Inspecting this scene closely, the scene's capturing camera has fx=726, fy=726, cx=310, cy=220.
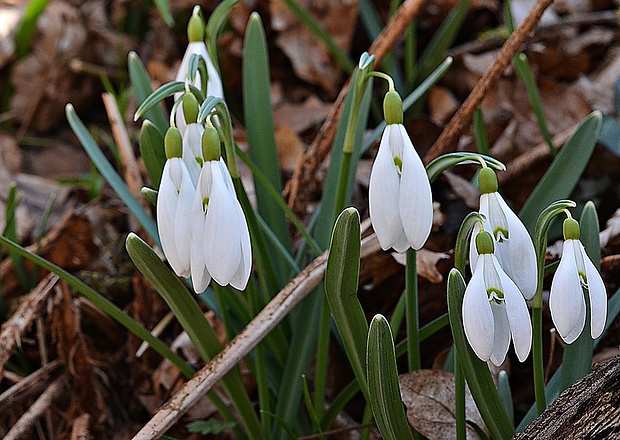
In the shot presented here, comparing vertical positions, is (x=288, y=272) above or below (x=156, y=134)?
below

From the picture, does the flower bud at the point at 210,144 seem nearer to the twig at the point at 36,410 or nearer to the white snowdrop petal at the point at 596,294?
the white snowdrop petal at the point at 596,294

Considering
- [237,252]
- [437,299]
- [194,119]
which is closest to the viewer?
[237,252]

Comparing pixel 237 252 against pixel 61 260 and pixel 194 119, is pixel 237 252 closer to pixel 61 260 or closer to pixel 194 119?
pixel 194 119

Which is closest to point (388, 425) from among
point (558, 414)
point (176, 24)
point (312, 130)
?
point (558, 414)

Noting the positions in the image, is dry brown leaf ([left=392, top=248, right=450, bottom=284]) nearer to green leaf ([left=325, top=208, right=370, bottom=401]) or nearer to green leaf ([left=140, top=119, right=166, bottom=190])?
green leaf ([left=325, top=208, right=370, bottom=401])

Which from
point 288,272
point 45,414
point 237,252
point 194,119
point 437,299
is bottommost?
point 45,414

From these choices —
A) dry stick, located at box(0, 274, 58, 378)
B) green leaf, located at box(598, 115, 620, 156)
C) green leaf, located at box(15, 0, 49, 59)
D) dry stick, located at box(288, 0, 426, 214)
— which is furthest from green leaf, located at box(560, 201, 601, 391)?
green leaf, located at box(15, 0, 49, 59)

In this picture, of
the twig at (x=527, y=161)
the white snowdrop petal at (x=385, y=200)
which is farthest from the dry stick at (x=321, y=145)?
the white snowdrop petal at (x=385, y=200)

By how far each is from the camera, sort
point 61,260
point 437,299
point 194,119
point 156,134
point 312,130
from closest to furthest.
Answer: point 194,119 < point 156,134 < point 437,299 < point 61,260 < point 312,130
